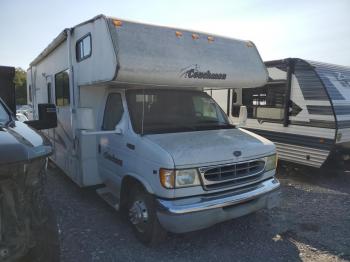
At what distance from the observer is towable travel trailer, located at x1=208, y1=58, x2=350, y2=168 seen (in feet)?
21.2

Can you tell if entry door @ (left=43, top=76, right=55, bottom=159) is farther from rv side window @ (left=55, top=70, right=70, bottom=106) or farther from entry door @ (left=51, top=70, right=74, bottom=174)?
rv side window @ (left=55, top=70, right=70, bottom=106)

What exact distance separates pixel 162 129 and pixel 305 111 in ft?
13.0

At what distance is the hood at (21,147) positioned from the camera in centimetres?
220

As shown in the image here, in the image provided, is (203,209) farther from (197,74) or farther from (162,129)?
(197,74)

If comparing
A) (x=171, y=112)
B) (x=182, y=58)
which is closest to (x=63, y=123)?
(x=171, y=112)

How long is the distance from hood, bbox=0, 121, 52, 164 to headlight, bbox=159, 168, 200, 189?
4.38ft

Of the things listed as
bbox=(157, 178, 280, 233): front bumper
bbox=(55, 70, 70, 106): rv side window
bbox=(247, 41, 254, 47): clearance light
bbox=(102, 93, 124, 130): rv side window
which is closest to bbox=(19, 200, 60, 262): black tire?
bbox=(157, 178, 280, 233): front bumper

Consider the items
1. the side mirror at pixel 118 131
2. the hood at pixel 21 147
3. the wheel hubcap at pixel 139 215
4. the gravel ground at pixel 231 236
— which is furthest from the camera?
the side mirror at pixel 118 131

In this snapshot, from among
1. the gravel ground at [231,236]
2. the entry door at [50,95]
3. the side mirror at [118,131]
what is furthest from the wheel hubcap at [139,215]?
the entry door at [50,95]

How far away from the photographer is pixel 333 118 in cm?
632

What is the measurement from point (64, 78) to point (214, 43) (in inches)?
118

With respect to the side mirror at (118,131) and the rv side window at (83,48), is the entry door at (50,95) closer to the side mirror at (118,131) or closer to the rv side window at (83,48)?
the rv side window at (83,48)

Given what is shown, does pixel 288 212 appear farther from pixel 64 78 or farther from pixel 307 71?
pixel 64 78

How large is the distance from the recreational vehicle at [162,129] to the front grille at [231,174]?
1 cm
